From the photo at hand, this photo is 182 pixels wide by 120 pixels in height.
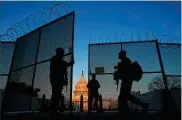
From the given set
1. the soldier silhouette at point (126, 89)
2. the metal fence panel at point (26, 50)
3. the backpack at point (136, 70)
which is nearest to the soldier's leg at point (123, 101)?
the soldier silhouette at point (126, 89)

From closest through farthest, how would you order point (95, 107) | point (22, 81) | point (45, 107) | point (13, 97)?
point (45, 107)
point (13, 97)
point (22, 81)
point (95, 107)

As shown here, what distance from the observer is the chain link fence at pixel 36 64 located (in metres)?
5.47

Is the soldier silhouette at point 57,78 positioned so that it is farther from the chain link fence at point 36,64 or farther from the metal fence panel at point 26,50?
the metal fence panel at point 26,50

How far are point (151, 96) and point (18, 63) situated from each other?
3.97 metres

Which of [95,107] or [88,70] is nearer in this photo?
[88,70]

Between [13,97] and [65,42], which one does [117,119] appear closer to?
[65,42]

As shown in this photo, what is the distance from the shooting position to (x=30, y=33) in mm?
6785

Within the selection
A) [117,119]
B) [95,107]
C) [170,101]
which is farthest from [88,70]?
[117,119]

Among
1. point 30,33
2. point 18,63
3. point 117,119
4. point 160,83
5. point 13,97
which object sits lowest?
point 117,119

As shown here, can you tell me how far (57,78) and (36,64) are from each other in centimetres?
151

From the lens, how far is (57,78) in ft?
16.7

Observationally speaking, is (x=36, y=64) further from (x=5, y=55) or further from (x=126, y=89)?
(x=126, y=89)

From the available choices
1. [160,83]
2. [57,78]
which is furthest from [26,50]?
[160,83]

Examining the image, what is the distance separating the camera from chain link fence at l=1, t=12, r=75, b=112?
5.47 metres
